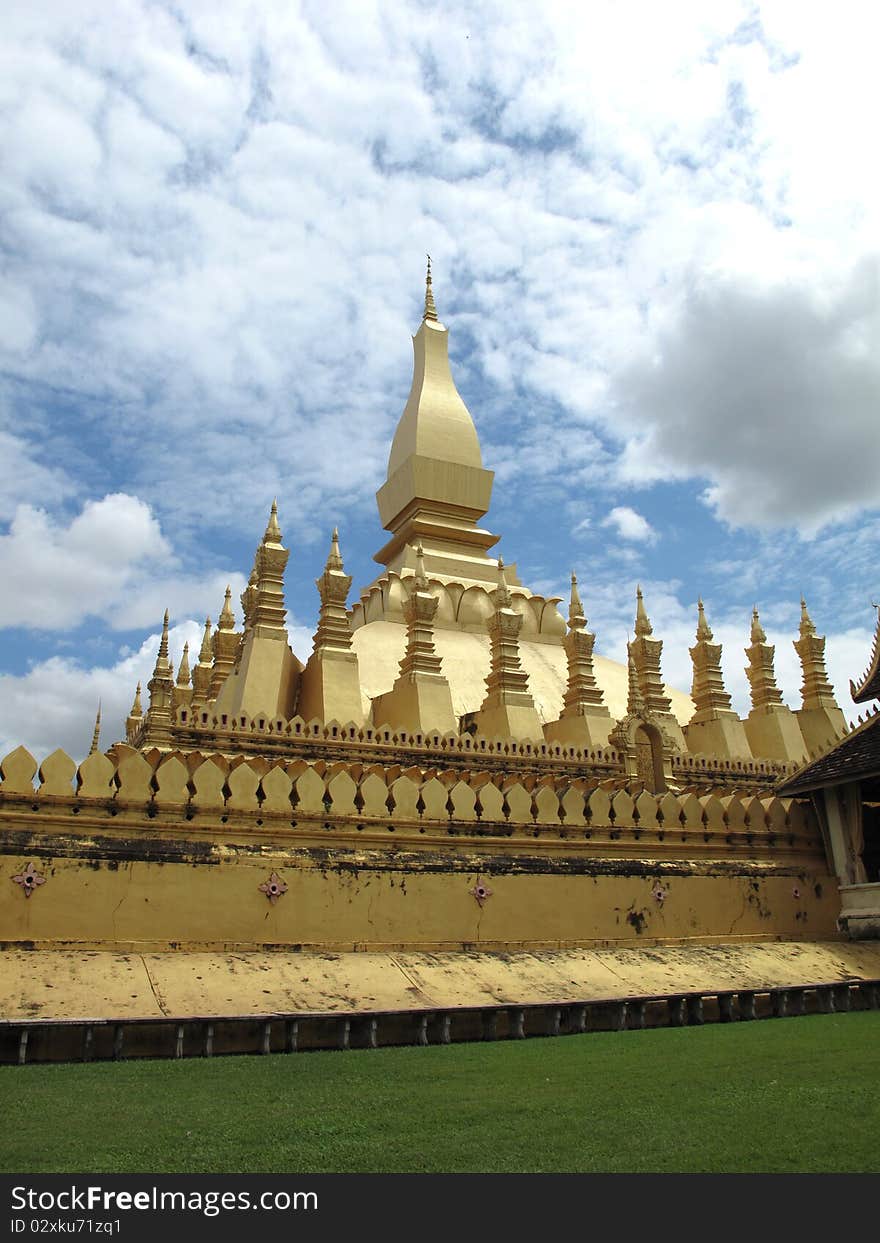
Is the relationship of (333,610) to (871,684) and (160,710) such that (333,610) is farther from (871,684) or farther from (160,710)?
(871,684)

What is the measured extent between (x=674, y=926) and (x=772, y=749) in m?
12.0

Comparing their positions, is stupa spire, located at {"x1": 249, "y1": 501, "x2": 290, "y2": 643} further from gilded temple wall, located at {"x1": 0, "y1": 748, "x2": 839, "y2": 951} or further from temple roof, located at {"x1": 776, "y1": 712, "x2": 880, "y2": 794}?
temple roof, located at {"x1": 776, "y1": 712, "x2": 880, "y2": 794}

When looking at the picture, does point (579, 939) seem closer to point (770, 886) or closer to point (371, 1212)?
point (770, 886)

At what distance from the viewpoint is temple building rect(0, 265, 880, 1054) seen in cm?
952

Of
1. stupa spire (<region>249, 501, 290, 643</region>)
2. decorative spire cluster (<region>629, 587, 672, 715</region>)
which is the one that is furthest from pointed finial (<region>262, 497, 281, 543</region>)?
decorative spire cluster (<region>629, 587, 672, 715</region>)

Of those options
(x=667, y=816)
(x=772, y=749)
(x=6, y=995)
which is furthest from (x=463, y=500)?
(x=6, y=995)

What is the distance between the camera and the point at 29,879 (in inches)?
365

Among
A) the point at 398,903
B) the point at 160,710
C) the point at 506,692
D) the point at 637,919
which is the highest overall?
the point at 506,692

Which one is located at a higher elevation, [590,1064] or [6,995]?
[6,995]

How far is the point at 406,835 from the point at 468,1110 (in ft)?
19.0

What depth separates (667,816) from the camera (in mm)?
13016

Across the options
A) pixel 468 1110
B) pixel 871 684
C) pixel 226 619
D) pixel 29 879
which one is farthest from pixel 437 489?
pixel 468 1110

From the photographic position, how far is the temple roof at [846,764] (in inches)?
496

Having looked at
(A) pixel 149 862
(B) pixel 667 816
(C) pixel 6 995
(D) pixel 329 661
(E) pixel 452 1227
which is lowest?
(E) pixel 452 1227
